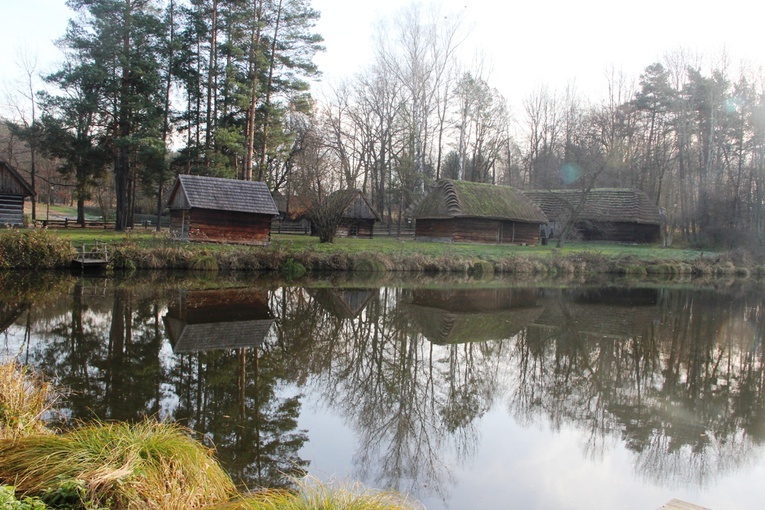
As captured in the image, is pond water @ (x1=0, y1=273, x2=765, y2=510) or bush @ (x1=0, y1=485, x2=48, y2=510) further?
pond water @ (x1=0, y1=273, x2=765, y2=510)

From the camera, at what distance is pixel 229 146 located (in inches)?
1102

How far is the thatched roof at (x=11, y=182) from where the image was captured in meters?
27.6

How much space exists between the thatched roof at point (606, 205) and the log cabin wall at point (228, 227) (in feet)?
68.1

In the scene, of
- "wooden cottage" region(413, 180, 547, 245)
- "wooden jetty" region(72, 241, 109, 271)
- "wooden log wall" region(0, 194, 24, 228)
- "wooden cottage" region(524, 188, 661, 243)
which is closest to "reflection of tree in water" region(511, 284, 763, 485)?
"wooden jetty" region(72, 241, 109, 271)

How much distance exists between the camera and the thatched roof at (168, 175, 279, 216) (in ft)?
85.7

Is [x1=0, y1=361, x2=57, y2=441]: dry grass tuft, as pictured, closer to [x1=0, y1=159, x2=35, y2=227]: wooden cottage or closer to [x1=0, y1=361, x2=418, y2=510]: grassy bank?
[x1=0, y1=361, x2=418, y2=510]: grassy bank

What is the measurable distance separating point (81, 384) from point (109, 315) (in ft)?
18.6

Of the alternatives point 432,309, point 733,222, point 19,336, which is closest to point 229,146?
point 432,309

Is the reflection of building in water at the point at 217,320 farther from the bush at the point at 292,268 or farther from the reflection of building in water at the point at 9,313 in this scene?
the bush at the point at 292,268

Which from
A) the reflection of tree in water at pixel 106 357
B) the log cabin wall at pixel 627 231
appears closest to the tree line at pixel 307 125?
the log cabin wall at pixel 627 231

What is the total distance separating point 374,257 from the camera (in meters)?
26.6

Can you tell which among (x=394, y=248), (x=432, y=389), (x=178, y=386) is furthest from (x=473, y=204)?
(x=178, y=386)

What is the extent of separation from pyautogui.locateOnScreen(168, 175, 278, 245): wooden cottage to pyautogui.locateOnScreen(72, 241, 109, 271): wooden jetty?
4491 mm

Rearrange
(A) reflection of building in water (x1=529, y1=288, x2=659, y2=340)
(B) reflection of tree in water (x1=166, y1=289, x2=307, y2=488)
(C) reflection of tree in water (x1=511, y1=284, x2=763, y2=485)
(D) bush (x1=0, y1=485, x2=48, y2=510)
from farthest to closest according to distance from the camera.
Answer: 1. (A) reflection of building in water (x1=529, y1=288, x2=659, y2=340)
2. (C) reflection of tree in water (x1=511, y1=284, x2=763, y2=485)
3. (B) reflection of tree in water (x1=166, y1=289, x2=307, y2=488)
4. (D) bush (x1=0, y1=485, x2=48, y2=510)
